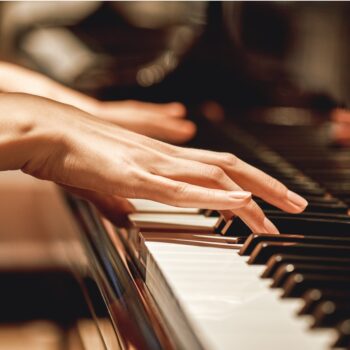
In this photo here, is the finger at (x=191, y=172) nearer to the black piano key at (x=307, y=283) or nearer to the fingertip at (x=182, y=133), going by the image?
the black piano key at (x=307, y=283)

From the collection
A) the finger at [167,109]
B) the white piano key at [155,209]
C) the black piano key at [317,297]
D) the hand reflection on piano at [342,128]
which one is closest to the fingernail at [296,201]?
the white piano key at [155,209]

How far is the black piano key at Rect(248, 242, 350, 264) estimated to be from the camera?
0.93 m

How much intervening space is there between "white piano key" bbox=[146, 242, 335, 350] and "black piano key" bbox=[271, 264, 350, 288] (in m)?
0.02

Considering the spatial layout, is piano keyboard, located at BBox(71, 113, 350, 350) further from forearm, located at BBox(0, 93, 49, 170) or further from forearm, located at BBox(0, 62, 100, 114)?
forearm, located at BBox(0, 62, 100, 114)

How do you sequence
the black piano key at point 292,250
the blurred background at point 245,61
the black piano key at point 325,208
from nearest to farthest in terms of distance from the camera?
1. the black piano key at point 292,250
2. the black piano key at point 325,208
3. the blurred background at point 245,61

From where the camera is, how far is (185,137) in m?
1.81

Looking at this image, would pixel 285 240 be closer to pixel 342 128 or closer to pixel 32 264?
pixel 342 128

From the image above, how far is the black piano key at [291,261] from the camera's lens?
34.3 inches

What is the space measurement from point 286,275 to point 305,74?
158 centimetres

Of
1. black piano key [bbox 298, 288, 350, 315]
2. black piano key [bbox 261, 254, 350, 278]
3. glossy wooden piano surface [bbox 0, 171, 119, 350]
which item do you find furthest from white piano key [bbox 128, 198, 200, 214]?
glossy wooden piano surface [bbox 0, 171, 119, 350]

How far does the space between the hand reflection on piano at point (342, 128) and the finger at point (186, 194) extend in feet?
2.56

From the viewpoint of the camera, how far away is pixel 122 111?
6.09ft

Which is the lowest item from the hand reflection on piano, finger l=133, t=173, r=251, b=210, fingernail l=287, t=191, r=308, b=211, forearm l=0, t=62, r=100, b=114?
forearm l=0, t=62, r=100, b=114

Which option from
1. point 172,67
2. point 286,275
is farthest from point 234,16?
point 286,275
